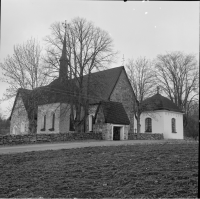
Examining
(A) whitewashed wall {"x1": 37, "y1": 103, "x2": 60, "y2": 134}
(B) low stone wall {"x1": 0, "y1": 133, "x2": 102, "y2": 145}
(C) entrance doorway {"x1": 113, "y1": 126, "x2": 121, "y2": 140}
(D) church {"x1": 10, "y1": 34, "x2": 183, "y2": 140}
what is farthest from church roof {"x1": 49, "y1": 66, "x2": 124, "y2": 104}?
(B) low stone wall {"x1": 0, "y1": 133, "x2": 102, "y2": 145}

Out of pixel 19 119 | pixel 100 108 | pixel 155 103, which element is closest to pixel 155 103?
pixel 155 103

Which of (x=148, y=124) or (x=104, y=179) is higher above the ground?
(x=148, y=124)

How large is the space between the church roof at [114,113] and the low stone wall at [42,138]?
296 centimetres

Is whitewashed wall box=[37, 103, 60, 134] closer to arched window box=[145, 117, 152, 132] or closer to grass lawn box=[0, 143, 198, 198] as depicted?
arched window box=[145, 117, 152, 132]

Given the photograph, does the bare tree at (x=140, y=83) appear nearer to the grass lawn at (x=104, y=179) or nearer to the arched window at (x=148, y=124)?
the arched window at (x=148, y=124)

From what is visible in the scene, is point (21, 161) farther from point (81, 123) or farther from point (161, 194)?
point (81, 123)

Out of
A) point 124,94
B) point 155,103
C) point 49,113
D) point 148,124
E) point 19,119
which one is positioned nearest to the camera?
point 155,103

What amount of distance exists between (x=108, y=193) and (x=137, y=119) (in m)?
28.4

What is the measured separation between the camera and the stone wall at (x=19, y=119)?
31.4 m

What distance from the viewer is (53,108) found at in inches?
1326

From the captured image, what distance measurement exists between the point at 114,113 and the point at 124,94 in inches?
172

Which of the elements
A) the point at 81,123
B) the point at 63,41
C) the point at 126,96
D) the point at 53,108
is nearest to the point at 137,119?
the point at 126,96

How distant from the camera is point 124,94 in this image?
34031mm

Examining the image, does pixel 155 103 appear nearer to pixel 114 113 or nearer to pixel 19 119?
pixel 114 113
